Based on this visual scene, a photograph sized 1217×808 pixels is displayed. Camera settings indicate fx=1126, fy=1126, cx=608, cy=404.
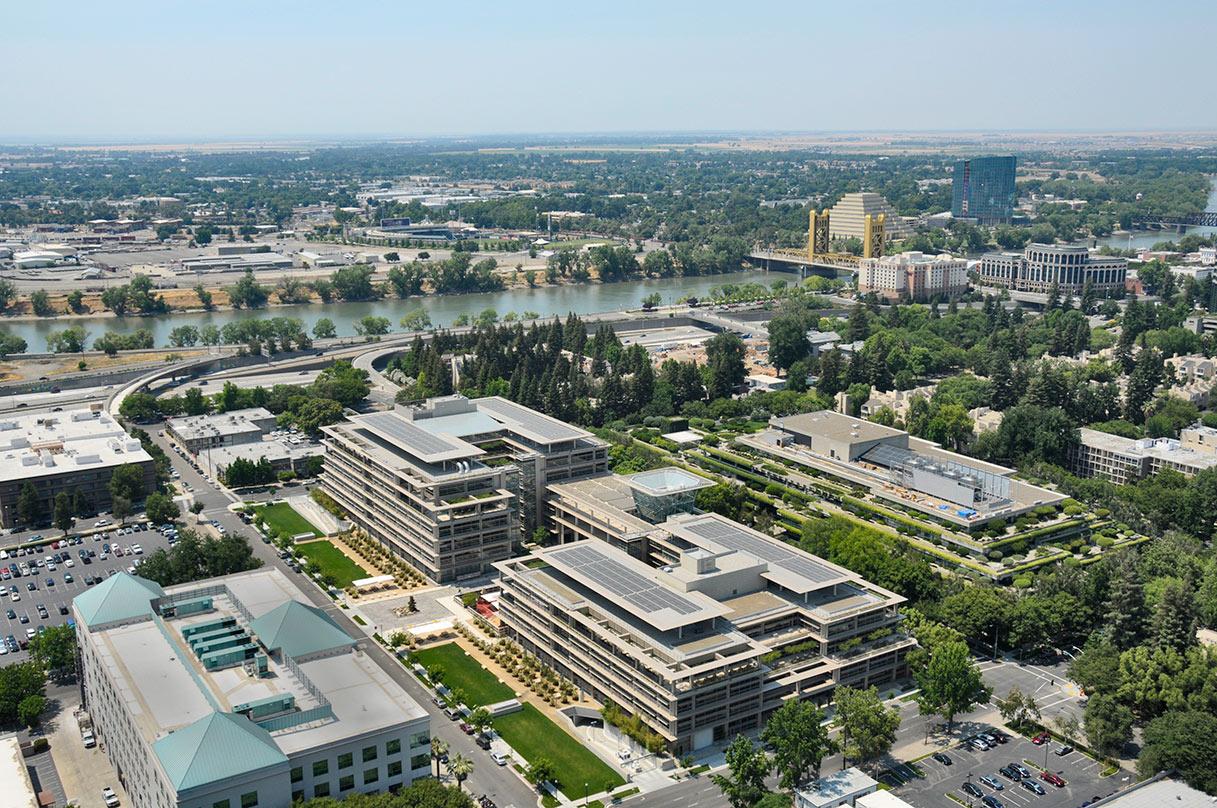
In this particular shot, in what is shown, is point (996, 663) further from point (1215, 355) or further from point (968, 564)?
point (1215, 355)

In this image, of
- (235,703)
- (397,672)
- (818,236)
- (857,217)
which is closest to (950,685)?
(397,672)

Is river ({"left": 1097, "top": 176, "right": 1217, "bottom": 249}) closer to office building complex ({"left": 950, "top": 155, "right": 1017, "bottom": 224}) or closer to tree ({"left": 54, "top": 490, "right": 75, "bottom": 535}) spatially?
office building complex ({"left": 950, "top": 155, "right": 1017, "bottom": 224})

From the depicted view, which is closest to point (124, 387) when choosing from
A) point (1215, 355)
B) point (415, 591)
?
point (415, 591)

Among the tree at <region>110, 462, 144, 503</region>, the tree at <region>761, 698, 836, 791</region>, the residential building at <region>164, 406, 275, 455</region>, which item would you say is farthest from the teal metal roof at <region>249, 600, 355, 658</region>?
the residential building at <region>164, 406, 275, 455</region>

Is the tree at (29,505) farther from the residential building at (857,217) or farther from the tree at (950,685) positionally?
the residential building at (857,217)

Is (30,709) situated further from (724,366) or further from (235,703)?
(724,366)

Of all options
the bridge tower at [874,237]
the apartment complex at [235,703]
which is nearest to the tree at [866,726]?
the apartment complex at [235,703]
